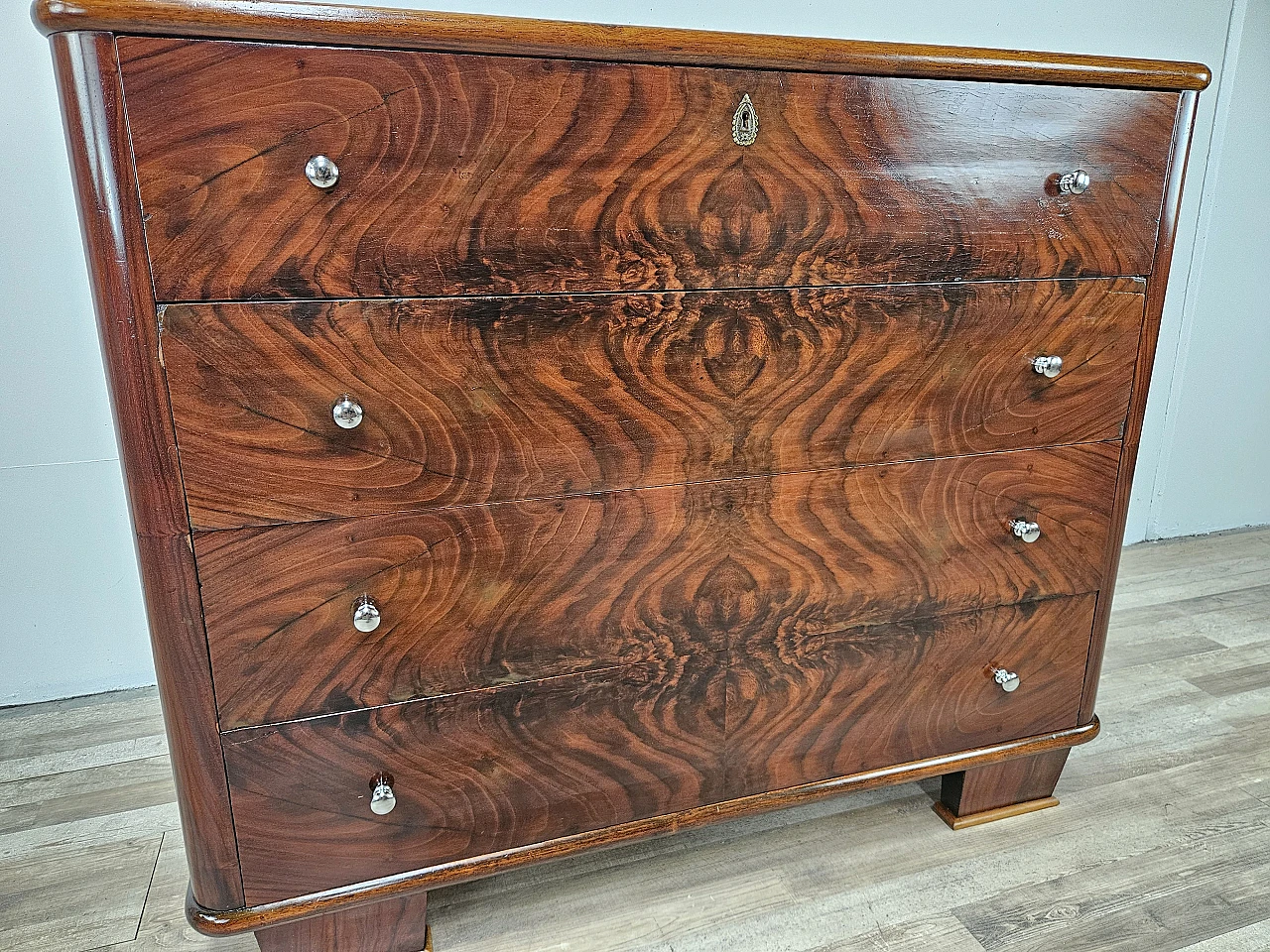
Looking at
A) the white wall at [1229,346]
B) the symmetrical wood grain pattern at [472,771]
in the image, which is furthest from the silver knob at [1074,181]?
the white wall at [1229,346]

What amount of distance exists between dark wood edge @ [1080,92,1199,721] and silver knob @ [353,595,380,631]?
1.00m

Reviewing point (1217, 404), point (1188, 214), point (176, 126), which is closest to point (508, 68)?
point (176, 126)

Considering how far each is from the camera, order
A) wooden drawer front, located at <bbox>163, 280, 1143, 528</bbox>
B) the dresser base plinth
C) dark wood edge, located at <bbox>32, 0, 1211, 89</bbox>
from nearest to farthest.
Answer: dark wood edge, located at <bbox>32, 0, 1211, 89</bbox>, wooden drawer front, located at <bbox>163, 280, 1143, 528</bbox>, the dresser base plinth

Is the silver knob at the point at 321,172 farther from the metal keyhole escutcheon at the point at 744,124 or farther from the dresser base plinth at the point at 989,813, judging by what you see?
the dresser base plinth at the point at 989,813

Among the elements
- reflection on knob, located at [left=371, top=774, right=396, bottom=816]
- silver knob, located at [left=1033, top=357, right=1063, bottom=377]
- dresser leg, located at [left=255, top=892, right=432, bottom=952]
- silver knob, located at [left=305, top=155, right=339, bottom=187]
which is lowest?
dresser leg, located at [left=255, top=892, right=432, bottom=952]

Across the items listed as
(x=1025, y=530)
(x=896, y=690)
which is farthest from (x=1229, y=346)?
(x=896, y=690)

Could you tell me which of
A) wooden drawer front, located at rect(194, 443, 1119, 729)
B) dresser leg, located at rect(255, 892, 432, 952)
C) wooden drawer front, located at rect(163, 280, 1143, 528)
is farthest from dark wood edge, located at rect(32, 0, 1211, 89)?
dresser leg, located at rect(255, 892, 432, 952)

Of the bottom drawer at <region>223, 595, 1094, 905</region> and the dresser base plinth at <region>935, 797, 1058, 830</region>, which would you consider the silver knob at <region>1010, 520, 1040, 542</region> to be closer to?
the bottom drawer at <region>223, 595, 1094, 905</region>

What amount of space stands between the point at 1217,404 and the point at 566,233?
7.17 ft

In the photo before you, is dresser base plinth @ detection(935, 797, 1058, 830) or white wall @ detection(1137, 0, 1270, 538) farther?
white wall @ detection(1137, 0, 1270, 538)

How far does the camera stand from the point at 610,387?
0.96 meters

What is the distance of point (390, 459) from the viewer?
2.99 feet

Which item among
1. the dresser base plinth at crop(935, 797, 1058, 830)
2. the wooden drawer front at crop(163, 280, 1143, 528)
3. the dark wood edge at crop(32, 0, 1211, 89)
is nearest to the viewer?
the dark wood edge at crop(32, 0, 1211, 89)

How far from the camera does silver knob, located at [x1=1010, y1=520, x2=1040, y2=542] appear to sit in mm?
1190
